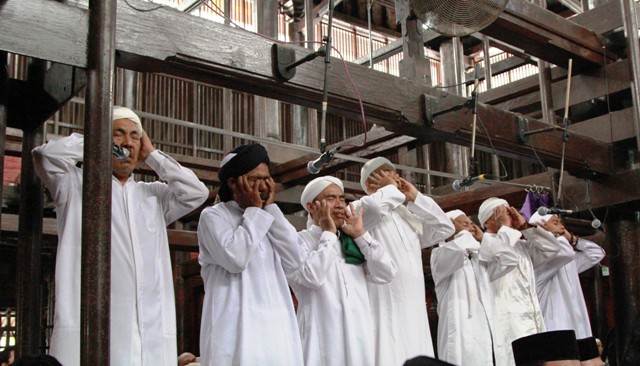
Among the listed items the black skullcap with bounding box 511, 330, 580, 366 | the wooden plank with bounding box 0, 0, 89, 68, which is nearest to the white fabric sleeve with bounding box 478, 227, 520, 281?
the black skullcap with bounding box 511, 330, 580, 366

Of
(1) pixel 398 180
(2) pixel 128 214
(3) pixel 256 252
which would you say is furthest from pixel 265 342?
(1) pixel 398 180

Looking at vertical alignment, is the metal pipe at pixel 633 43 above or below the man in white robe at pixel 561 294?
above

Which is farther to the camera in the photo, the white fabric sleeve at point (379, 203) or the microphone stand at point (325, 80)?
the white fabric sleeve at point (379, 203)

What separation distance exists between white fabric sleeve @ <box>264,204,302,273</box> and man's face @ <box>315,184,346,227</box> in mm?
1005

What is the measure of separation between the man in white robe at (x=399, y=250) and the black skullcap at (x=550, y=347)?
5.20 feet

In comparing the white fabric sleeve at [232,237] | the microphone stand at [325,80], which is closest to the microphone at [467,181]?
the microphone stand at [325,80]

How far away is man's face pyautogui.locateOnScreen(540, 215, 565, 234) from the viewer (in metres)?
7.46

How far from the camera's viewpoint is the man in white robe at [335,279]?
5168 millimetres

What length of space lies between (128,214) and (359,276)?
197 centimetres

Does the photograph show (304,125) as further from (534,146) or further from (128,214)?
(128,214)

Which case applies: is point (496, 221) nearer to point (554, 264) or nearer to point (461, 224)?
point (461, 224)

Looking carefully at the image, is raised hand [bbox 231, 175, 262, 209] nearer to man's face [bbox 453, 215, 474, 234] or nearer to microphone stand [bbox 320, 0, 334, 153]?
microphone stand [bbox 320, 0, 334, 153]

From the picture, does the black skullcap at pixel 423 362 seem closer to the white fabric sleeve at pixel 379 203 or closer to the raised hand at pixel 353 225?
the raised hand at pixel 353 225

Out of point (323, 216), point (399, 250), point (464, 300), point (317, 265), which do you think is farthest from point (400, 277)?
point (464, 300)
